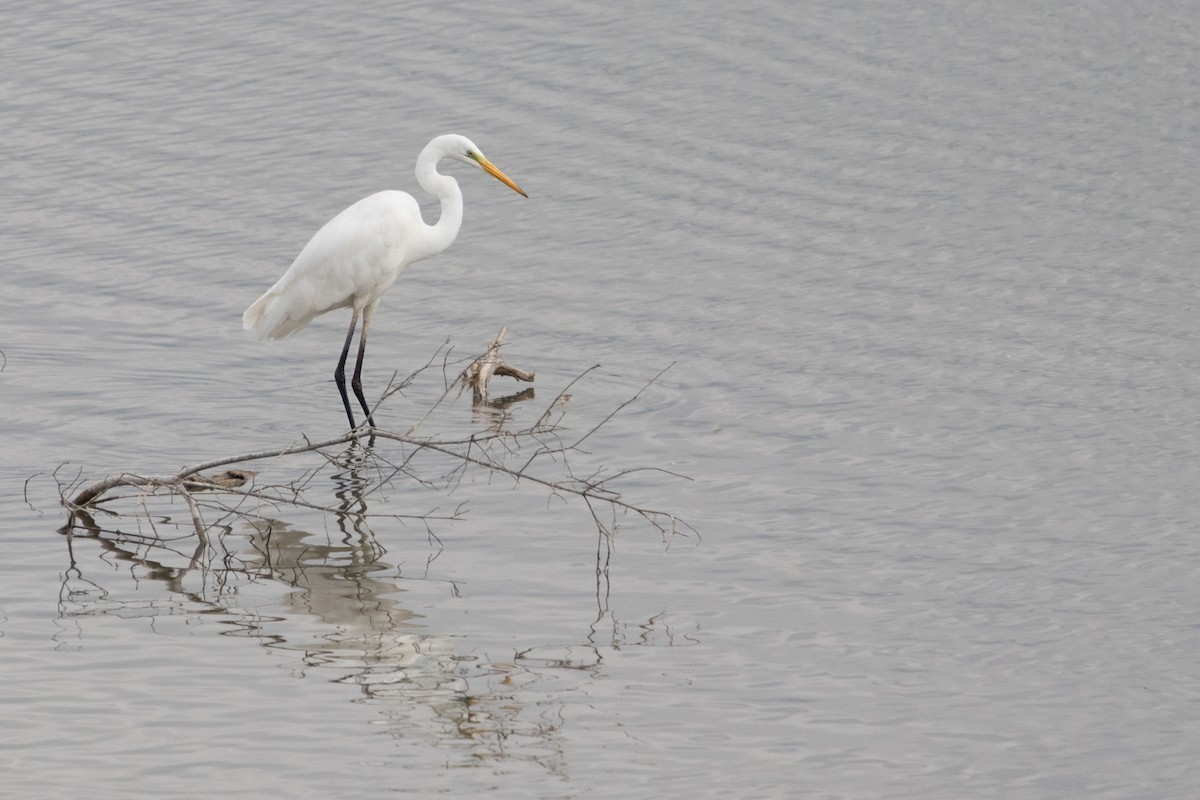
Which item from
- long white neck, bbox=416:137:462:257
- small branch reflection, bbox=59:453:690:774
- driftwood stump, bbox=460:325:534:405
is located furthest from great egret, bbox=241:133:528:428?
small branch reflection, bbox=59:453:690:774

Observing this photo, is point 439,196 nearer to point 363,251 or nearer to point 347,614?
point 363,251

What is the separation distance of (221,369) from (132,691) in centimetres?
520

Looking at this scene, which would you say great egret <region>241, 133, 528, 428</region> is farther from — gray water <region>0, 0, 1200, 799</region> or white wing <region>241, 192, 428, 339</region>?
gray water <region>0, 0, 1200, 799</region>

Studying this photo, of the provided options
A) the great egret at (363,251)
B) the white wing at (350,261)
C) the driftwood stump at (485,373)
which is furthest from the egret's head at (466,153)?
the driftwood stump at (485,373)

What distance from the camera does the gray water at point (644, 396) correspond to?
6.42m

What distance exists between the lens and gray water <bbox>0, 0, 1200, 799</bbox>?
6418 millimetres

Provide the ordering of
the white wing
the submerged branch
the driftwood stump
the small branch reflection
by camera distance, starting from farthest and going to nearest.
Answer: the driftwood stump, the white wing, the submerged branch, the small branch reflection

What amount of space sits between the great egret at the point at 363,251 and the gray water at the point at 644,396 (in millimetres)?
534

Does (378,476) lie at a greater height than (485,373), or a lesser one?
lesser

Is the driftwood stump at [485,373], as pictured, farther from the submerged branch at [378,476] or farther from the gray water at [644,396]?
the gray water at [644,396]

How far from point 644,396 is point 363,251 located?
192 cm

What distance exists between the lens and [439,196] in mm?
10938

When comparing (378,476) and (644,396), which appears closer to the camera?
(378,476)

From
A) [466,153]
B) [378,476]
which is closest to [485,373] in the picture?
[466,153]
